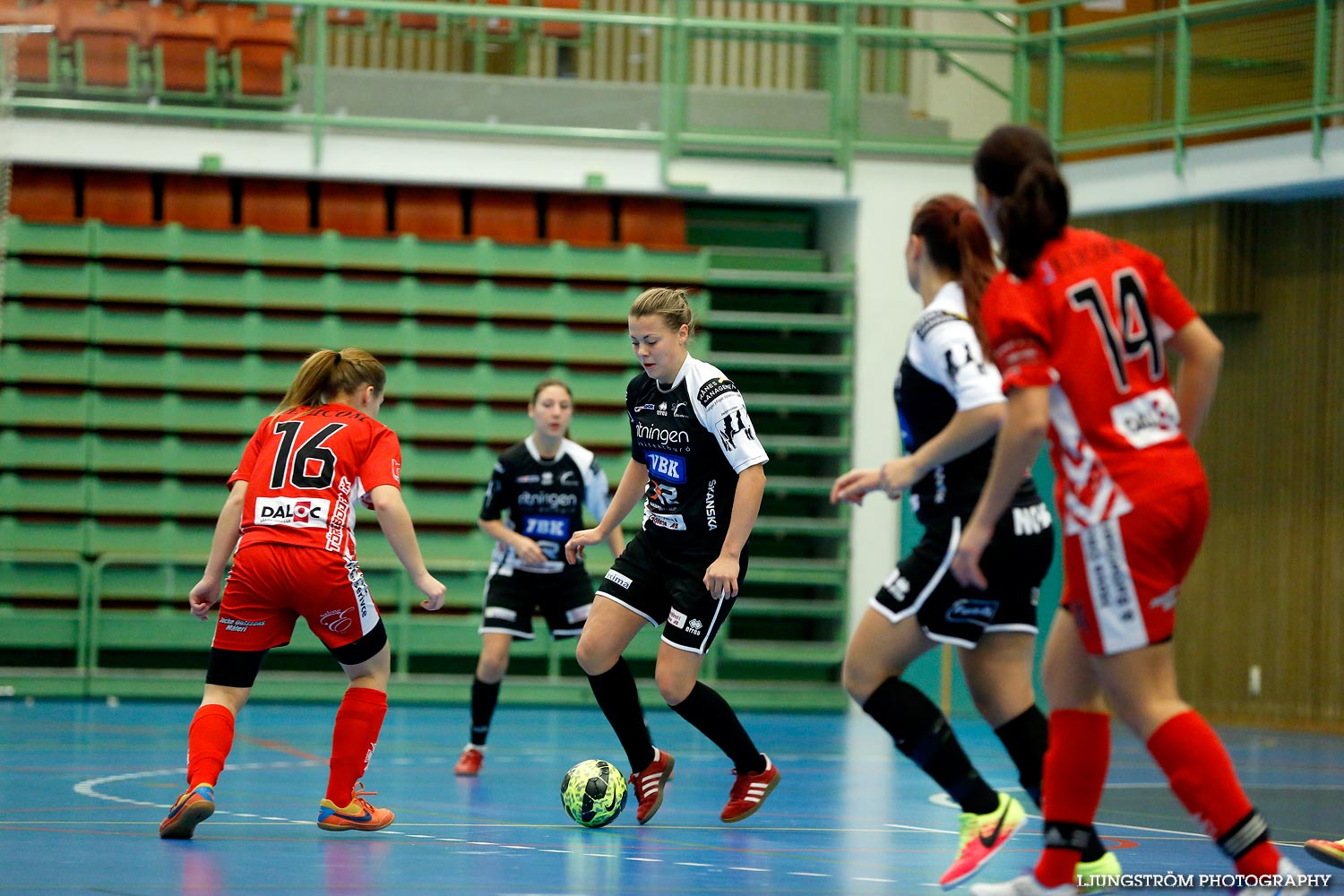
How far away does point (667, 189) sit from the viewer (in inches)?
532

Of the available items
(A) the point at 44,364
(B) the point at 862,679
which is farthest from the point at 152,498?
(B) the point at 862,679

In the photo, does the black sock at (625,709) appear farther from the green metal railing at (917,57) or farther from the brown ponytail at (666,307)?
the green metal railing at (917,57)

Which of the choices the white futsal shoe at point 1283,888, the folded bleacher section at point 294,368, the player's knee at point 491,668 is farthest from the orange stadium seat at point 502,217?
the white futsal shoe at point 1283,888

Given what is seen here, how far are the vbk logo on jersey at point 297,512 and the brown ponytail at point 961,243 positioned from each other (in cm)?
233

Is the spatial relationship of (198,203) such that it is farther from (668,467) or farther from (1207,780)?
(1207,780)

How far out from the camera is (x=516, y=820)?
6.24 meters

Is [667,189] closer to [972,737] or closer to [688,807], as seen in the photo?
[972,737]

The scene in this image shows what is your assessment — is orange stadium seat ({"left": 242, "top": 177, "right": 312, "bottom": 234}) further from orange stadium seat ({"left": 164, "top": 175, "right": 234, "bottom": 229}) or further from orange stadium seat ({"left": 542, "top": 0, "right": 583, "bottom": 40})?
orange stadium seat ({"left": 542, "top": 0, "right": 583, "bottom": 40})

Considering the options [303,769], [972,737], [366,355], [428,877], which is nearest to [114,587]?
[303,769]

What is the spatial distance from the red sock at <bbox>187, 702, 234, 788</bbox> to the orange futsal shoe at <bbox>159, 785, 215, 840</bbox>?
0.04 m

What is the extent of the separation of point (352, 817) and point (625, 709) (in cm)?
110

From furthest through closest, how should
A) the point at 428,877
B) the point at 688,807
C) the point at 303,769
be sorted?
the point at 303,769 → the point at 688,807 → the point at 428,877

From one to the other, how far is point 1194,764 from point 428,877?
7.58 ft

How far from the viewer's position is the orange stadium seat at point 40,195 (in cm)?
1302
